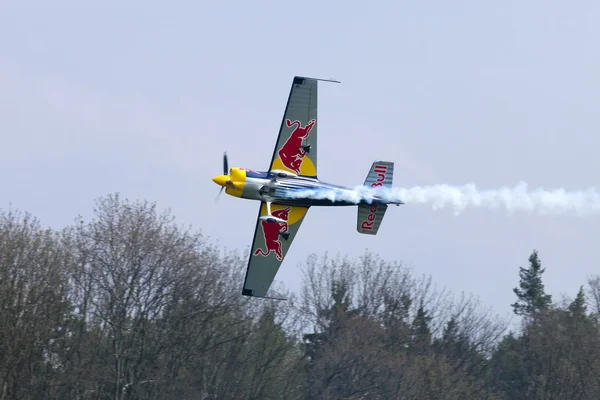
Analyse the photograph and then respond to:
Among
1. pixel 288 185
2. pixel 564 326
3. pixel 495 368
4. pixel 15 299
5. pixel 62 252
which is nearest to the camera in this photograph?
pixel 288 185

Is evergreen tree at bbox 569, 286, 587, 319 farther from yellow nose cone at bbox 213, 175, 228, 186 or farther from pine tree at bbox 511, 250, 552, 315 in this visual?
yellow nose cone at bbox 213, 175, 228, 186

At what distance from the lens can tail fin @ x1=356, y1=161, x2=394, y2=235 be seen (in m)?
28.1

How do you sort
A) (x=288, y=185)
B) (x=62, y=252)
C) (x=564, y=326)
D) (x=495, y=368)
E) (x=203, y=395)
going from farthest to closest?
(x=495, y=368) → (x=564, y=326) → (x=203, y=395) → (x=62, y=252) → (x=288, y=185)

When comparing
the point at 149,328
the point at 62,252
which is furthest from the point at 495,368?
the point at 62,252

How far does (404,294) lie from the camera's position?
59219 mm

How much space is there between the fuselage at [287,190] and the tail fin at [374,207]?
25 cm

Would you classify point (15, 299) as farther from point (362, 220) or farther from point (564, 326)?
point (564, 326)

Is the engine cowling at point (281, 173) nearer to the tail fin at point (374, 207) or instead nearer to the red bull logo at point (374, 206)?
the tail fin at point (374, 207)

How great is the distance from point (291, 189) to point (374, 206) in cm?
246

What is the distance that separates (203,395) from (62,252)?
402 inches

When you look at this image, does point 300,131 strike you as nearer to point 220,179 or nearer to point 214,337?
point 220,179

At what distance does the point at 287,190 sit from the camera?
27500 mm

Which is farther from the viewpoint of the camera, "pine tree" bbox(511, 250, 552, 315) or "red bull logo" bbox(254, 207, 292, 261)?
"pine tree" bbox(511, 250, 552, 315)

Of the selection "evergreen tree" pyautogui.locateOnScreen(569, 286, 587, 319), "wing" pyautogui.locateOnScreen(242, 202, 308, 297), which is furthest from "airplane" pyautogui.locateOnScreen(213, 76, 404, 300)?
"evergreen tree" pyautogui.locateOnScreen(569, 286, 587, 319)
